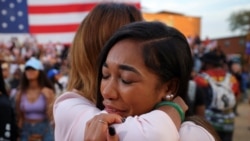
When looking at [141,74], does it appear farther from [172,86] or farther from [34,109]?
[34,109]

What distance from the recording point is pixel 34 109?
468 cm

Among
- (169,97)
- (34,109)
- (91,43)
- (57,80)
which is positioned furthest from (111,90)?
(57,80)

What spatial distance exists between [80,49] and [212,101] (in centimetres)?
335

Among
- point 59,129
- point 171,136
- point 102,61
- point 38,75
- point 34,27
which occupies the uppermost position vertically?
point 102,61

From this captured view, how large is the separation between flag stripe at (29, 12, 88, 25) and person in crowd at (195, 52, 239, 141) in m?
1.64

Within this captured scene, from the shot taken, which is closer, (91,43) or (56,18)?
(91,43)

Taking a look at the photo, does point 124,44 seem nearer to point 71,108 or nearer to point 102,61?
point 102,61

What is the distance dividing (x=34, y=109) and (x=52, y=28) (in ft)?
3.56

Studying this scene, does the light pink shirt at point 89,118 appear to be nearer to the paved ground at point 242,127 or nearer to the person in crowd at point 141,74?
the person in crowd at point 141,74

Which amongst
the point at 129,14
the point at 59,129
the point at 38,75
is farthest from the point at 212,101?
the point at 59,129

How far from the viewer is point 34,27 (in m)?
4.32

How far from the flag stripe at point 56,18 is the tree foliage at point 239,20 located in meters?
49.1

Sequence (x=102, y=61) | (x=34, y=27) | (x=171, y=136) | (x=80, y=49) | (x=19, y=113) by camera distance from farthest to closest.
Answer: (x=19, y=113)
(x=34, y=27)
(x=80, y=49)
(x=102, y=61)
(x=171, y=136)

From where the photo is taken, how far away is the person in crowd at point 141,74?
1012 mm
